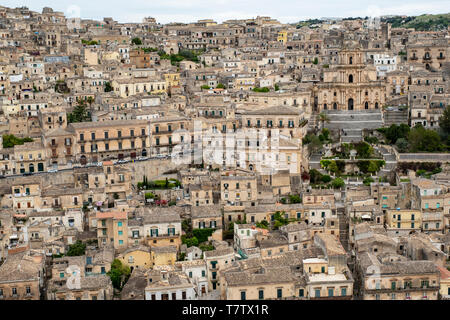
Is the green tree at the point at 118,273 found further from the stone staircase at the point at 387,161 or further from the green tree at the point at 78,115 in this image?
the green tree at the point at 78,115

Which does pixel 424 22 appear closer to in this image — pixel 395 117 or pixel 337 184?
pixel 395 117

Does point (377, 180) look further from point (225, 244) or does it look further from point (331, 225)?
point (225, 244)

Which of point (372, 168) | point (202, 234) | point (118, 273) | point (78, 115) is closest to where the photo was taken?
point (118, 273)

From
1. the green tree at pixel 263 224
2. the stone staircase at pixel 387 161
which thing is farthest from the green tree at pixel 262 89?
the green tree at pixel 263 224

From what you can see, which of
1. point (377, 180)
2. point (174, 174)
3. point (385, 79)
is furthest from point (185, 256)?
point (385, 79)

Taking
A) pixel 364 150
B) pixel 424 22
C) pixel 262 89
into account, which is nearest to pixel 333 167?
pixel 364 150

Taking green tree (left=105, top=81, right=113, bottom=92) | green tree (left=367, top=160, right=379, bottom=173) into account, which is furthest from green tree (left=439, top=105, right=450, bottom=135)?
green tree (left=105, top=81, right=113, bottom=92)

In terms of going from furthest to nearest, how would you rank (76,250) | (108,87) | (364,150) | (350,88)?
(108,87)
(350,88)
(364,150)
(76,250)
